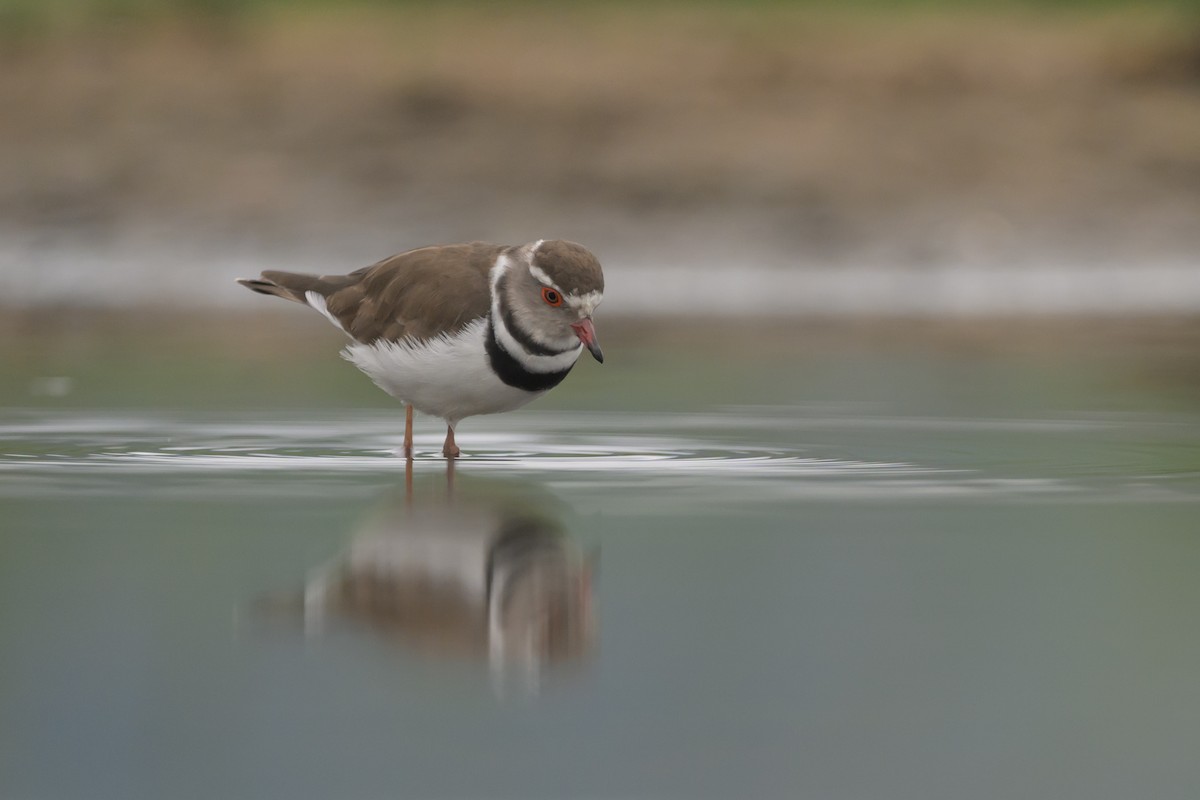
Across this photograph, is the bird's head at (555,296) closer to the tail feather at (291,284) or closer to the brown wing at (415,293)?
the brown wing at (415,293)

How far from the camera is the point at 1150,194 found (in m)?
17.6

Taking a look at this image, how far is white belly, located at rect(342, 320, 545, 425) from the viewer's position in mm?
7066

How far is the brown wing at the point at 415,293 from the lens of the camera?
715 centimetres

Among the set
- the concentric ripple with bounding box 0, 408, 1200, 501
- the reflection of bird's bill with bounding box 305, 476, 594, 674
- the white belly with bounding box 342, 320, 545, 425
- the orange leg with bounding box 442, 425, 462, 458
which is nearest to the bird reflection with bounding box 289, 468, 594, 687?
the reflection of bird's bill with bounding box 305, 476, 594, 674

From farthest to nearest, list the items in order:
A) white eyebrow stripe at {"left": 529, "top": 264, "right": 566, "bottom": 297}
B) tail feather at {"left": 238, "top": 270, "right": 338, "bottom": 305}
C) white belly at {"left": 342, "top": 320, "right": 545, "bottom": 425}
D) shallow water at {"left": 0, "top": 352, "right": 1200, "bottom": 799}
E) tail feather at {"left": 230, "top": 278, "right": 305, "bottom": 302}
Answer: tail feather at {"left": 230, "top": 278, "right": 305, "bottom": 302} → tail feather at {"left": 238, "top": 270, "right": 338, "bottom": 305} → white belly at {"left": 342, "top": 320, "right": 545, "bottom": 425} → white eyebrow stripe at {"left": 529, "top": 264, "right": 566, "bottom": 297} → shallow water at {"left": 0, "top": 352, "right": 1200, "bottom": 799}

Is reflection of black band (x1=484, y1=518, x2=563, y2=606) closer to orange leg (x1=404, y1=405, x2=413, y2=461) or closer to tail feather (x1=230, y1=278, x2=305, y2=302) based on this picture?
orange leg (x1=404, y1=405, x2=413, y2=461)

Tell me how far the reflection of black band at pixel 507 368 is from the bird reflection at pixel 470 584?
0.96 m

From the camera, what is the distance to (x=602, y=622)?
4371mm

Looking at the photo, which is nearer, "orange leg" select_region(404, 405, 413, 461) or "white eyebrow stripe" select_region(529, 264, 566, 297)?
"white eyebrow stripe" select_region(529, 264, 566, 297)

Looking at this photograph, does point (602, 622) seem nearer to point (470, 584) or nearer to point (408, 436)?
point (470, 584)

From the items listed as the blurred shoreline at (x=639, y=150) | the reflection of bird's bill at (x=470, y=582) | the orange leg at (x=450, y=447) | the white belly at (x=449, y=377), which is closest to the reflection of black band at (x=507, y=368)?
the white belly at (x=449, y=377)

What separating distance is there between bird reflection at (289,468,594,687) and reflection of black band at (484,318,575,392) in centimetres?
96

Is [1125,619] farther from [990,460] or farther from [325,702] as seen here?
[990,460]

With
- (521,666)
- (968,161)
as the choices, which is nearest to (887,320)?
(968,161)
